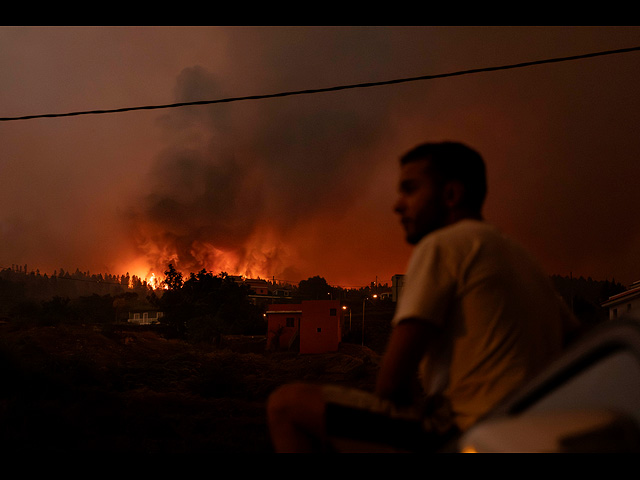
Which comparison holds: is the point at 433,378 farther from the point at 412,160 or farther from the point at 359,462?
the point at 412,160

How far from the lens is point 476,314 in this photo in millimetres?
1564

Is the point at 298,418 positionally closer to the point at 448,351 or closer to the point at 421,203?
the point at 448,351

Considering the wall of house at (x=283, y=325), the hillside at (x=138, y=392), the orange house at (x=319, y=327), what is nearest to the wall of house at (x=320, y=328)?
the orange house at (x=319, y=327)

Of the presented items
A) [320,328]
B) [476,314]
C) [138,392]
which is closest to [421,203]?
[476,314]

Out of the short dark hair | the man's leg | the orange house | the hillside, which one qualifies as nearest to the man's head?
the short dark hair

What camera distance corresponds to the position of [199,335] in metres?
42.1

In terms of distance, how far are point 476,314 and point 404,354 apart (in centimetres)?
27

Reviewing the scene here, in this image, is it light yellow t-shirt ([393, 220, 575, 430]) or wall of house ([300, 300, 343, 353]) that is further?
wall of house ([300, 300, 343, 353])

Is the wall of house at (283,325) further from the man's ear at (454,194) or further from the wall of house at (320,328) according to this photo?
the man's ear at (454,194)

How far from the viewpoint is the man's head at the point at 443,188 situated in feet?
6.16

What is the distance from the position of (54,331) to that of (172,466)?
37.9 m

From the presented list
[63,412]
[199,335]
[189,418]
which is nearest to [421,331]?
[189,418]

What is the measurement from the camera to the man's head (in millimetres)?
1878

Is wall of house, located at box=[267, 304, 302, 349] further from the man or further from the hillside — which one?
the man
